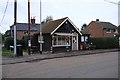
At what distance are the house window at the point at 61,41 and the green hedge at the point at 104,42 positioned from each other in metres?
5.93

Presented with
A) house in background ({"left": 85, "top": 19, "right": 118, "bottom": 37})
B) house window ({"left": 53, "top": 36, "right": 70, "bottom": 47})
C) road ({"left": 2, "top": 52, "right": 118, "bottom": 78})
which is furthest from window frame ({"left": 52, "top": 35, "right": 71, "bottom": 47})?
house in background ({"left": 85, "top": 19, "right": 118, "bottom": 37})

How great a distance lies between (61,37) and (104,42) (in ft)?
27.2

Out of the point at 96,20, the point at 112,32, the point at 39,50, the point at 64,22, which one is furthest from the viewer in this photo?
the point at 96,20

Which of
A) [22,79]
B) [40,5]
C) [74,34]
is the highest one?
[40,5]

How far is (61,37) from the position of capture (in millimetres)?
35094

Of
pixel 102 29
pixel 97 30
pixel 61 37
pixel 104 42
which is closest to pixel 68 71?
pixel 61 37

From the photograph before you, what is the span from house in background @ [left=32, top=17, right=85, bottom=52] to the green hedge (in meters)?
3.67

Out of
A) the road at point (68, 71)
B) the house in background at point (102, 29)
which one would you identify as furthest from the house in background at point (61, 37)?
the house in background at point (102, 29)

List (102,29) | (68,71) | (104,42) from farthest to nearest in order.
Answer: (102,29) < (104,42) < (68,71)

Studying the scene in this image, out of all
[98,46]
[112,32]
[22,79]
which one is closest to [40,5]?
[98,46]

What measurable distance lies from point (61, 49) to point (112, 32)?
26.2 m

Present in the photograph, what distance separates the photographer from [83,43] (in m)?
38.0

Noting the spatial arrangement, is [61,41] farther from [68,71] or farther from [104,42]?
[68,71]

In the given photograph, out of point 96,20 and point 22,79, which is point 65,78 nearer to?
point 22,79
